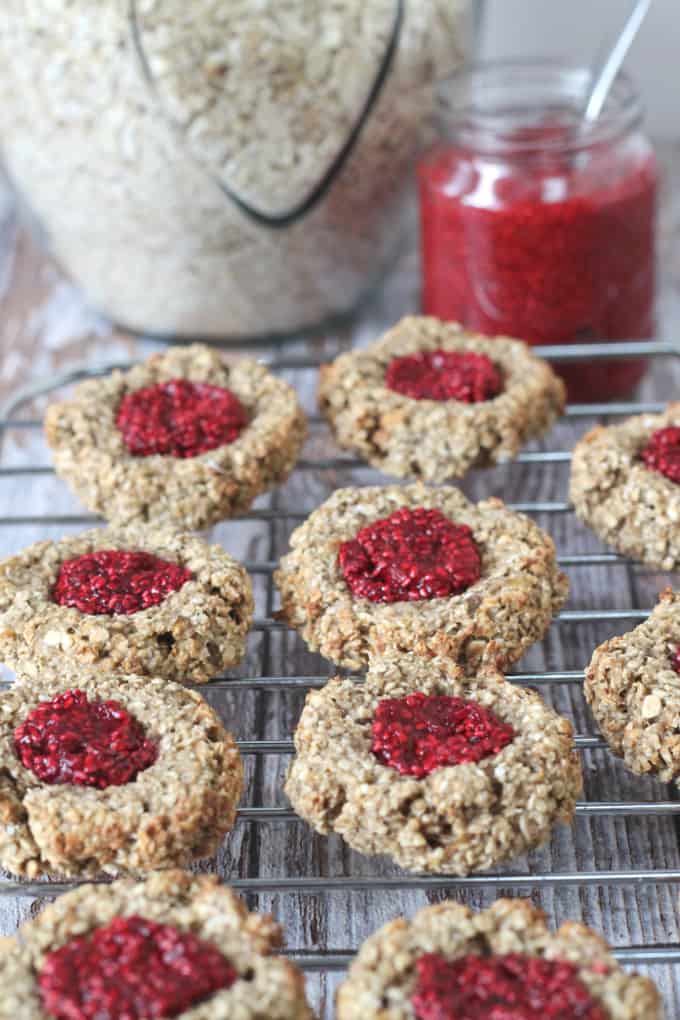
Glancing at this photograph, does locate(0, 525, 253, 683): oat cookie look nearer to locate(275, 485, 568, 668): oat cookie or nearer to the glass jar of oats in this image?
locate(275, 485, 568, 668): oat cookie

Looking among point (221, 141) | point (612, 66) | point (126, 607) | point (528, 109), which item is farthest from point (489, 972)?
point (528, 109)

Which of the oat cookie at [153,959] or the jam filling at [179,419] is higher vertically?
the jam filling at [179,419]

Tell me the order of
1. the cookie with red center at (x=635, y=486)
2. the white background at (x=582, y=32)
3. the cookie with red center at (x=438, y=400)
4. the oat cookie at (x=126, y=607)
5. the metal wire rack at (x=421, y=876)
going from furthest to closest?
the white background at (x=582, y=32) < the cookie with red center at (x=438, y=400) < the cookie with red center at (x=635, y=486) < the oat cookie at (x=126, y=607) < the metal wire rack at (x=421, y=876)

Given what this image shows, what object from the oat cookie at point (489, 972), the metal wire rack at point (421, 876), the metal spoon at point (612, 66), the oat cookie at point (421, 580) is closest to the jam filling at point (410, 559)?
the oat cookie at point (421, 580)

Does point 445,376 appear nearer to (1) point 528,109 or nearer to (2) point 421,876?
(1) point 528,109

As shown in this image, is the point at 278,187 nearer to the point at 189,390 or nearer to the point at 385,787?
the point at 189,390

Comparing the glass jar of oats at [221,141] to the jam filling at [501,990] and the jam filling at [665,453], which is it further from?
the jam filling at [501,990]

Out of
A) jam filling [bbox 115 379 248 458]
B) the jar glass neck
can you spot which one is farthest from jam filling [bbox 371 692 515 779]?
the jar glass neck
